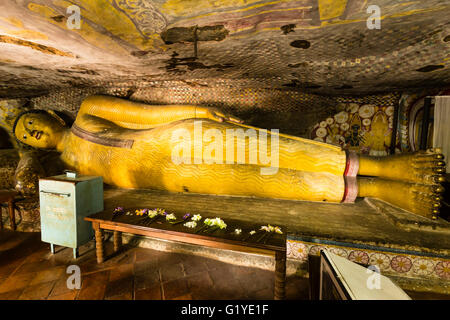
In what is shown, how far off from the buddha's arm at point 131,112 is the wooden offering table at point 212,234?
2.05m

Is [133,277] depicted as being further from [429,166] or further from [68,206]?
[429,166]

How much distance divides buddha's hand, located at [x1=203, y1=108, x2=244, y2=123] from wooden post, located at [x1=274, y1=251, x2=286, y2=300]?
2190 mm

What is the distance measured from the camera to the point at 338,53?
2.54 metres

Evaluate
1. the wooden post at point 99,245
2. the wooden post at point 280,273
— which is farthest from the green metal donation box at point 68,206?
the wooden post at point 280,273

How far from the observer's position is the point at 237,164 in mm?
2773

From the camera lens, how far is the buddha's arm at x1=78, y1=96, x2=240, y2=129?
3.66 metres

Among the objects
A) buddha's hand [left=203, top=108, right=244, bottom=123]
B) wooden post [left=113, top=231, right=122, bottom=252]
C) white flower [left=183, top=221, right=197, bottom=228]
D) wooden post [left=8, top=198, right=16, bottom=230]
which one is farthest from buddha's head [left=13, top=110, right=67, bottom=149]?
white flower [left=183, top=221, right=197, bottom=228]

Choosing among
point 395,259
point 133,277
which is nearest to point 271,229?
point 395,259

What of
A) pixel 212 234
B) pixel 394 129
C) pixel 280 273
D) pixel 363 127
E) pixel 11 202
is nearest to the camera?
pixel 280 273

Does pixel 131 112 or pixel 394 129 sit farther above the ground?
pixel 131 112

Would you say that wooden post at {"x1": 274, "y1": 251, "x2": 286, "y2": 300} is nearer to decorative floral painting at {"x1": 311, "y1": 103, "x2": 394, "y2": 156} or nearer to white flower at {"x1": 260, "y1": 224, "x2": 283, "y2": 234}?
white flower at {"x1": 260, "y1": 224, "x2": 283, "y2": 234}

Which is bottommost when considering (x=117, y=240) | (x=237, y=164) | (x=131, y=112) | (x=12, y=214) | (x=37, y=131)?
(x=117, y=240)

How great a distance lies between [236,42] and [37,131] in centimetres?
443

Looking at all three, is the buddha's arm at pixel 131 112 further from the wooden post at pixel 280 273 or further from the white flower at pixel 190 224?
the wooden post at pixel 280 273
